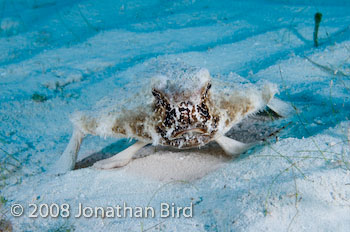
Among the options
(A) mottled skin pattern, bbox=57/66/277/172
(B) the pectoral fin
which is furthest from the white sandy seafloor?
(A) mottled skin pattern, bbox=57/66/277/172

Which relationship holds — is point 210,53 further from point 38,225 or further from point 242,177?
point 38,225

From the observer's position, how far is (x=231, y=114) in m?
2.94

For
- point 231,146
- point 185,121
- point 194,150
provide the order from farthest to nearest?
point 194,150 < point 231,146 < point 185,121

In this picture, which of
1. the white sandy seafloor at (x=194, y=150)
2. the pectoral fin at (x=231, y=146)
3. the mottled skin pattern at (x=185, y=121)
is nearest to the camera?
the white sandy seafloor at (x=194, y=150)

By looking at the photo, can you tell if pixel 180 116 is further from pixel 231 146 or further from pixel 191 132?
pixel 231 146

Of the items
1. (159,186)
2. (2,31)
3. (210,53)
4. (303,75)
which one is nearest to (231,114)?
(159,186)

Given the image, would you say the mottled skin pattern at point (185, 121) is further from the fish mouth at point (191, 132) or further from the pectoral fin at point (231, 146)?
the pectoral fin at point (231, 146)

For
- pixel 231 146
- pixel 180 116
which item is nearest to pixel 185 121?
pixel 180 116

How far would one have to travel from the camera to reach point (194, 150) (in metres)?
3.35

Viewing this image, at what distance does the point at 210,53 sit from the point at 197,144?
3.96 metres

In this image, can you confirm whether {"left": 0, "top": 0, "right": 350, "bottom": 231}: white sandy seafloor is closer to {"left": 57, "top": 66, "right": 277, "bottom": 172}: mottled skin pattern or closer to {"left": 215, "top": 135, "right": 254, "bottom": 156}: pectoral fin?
{"left": 215, "top": 135, "right": 254, "bottom": 156}: pectoral fin

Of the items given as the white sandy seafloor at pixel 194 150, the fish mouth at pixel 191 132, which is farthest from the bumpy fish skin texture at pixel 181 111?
the white sandy seafloor at pixel 194 150

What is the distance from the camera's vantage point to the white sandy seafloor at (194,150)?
2105mm

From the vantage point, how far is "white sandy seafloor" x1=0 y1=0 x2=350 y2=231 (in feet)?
6.91
